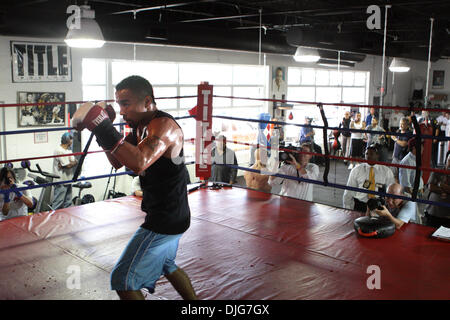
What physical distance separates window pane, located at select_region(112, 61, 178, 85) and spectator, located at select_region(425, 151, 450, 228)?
4918 millimetres

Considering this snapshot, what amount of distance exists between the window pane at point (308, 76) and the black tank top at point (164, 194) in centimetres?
959

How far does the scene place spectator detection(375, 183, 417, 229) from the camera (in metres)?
3.09

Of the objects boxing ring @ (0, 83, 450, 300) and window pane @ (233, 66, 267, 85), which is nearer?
boxing ring @ (0, 83, 450, 300)

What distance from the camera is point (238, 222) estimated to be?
3.25 m

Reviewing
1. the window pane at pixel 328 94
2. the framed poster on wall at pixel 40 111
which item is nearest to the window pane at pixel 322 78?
the window pane at pixel 328 94

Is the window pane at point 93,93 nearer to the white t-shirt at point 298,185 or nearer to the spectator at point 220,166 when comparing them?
the spectator at point 220,166

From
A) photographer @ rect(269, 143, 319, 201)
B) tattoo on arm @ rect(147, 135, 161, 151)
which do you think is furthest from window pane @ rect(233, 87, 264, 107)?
tattoo on arm @ rect(147, 135, 161, 151)

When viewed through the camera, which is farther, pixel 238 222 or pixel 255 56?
pixel 255 56

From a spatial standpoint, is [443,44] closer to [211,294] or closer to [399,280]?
[399,280]

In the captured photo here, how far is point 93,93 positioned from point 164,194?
528 centimetres

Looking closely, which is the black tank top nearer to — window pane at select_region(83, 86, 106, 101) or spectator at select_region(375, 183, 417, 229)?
spectator at select_region(375, 183, 417, 229)

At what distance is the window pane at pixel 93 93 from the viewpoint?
21.4ft

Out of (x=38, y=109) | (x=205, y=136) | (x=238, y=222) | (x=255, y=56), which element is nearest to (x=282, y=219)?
(x=238, y=222)

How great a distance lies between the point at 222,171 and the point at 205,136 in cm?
61
